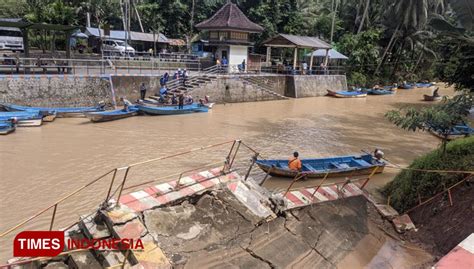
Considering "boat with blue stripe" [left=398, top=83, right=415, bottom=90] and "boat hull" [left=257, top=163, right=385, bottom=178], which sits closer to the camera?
"boat hull" [left=257, top=163, right=385, bottom=178]

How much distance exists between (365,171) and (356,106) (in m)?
18.4

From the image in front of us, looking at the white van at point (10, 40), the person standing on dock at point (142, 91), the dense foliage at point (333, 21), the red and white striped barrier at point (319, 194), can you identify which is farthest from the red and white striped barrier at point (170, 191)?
→ the dense foliage at point (333, 21)

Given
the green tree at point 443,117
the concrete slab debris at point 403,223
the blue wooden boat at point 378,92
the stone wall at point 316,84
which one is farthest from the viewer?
the blue wooden boat at point 378,92

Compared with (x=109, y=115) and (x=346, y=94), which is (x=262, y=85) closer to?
(x=346, y=94)

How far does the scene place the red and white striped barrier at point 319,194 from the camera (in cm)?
799

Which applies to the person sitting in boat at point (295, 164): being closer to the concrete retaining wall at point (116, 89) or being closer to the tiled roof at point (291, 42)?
the concrete retaining wall at point (116, 89)

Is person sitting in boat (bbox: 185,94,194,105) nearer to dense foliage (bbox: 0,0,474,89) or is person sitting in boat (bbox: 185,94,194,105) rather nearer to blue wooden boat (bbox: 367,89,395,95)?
dense foliage (bbox: 0,0,474,89)

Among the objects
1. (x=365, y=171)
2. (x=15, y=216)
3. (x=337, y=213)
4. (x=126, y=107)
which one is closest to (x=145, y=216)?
(x=337, y=213)

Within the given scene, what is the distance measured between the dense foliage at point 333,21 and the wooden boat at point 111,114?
17.4 metres

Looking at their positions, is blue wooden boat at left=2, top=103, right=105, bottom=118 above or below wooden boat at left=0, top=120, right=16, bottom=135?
above

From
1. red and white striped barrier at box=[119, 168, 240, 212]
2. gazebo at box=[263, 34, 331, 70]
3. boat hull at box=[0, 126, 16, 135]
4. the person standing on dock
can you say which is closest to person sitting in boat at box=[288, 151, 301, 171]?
red and white striped barrier at box=[119, 168, 240, 212]

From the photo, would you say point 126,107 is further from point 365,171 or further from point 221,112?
point 365,171

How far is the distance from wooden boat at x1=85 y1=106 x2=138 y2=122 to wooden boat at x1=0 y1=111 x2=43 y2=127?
7.31 feet

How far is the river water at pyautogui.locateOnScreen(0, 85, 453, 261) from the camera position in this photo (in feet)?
34.4
